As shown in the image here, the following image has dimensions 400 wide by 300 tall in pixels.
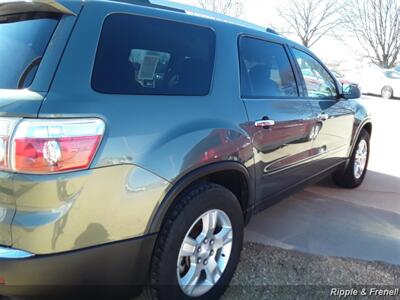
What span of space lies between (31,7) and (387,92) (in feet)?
65.0

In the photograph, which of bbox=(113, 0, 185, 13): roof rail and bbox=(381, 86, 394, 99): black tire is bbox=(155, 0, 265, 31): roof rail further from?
bbox=(381, 86, 394, 99): black tire

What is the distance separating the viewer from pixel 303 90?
3.86 m

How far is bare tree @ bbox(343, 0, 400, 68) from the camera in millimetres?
31016

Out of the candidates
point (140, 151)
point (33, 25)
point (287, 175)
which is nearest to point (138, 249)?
point (140, 151)

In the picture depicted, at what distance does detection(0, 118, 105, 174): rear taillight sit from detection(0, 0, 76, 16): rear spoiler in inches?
22.3

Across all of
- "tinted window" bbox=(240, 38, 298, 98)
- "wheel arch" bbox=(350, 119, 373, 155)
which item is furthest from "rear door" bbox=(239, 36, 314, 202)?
"wheel arch" bbox=(350, 119, 373, 155)

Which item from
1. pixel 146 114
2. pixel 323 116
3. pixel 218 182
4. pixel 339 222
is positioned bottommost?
pixel 339 222

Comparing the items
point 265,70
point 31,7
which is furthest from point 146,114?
point 265,70

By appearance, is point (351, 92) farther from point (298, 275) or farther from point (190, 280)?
point (190, 280)

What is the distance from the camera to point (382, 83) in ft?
64.7

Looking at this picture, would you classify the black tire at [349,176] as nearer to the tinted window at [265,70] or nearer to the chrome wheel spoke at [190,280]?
the tinted window at [265,70]

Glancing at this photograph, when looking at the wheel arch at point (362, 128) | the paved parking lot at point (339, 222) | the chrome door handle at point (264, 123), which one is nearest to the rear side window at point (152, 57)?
the chrome door handle at point (264, 123)

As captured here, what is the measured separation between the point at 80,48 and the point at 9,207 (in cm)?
78

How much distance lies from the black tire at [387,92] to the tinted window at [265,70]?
17578mm
